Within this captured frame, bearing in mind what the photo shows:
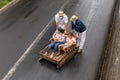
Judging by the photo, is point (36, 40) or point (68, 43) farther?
point (36, 40)

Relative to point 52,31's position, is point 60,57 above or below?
above

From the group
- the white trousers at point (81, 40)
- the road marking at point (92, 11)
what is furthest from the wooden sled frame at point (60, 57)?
the road marking at point (92, 11)

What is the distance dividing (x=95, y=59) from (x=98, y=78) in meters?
1.66

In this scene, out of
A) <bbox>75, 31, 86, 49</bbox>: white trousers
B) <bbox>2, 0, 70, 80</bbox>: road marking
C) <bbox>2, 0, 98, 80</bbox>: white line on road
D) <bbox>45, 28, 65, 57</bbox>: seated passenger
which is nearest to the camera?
<bbox>2, 0, 70, 80</bbox>: road marking

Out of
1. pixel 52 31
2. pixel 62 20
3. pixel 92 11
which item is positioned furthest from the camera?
pixel 92 11

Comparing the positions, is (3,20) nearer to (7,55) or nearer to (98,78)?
(7,55)

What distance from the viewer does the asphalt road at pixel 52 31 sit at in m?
14.0

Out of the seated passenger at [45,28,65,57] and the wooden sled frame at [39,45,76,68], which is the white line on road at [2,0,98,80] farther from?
the seated passenger at [45,28,65,57]

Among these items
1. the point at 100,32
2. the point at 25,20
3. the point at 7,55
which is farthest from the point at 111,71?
the point at 25,20

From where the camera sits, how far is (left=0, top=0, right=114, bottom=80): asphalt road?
46.1 ft

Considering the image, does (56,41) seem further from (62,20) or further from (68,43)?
(62,20)

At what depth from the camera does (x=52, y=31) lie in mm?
18469

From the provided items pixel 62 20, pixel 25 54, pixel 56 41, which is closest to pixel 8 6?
pixel 25 54

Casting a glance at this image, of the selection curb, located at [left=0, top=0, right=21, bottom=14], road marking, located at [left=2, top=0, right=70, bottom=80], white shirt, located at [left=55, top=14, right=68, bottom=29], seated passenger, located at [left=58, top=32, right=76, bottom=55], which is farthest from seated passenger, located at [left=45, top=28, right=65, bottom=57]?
curb, located at [left=0, top=0, right=21, bottom=14]
